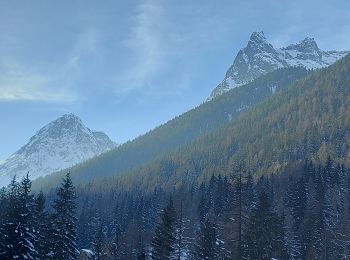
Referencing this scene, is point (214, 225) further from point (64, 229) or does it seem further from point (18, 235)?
point (18, 235)

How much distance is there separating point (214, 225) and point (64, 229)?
2640 centimetres

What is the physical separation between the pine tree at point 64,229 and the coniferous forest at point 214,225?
95 millimetres

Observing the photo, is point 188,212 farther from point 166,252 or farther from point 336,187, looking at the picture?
point 166,252

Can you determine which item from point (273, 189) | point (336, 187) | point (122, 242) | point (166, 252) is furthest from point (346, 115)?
point (166, 252)

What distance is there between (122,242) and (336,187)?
41.9 meters

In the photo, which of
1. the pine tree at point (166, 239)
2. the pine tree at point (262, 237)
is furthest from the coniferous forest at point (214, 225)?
the pine tree at point (166, 239)

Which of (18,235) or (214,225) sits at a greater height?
(214,225)

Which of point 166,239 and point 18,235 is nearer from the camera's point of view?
point 18,235

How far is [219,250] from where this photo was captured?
221 ft

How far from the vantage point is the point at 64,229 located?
159ft

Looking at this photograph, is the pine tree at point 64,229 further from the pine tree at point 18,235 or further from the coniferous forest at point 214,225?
the pine tree at point 18,235

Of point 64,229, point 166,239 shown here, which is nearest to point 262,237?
point 166,239

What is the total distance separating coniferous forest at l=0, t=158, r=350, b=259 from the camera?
157ft

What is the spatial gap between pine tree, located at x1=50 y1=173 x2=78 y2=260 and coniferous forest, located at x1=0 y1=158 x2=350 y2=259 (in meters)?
0.10
